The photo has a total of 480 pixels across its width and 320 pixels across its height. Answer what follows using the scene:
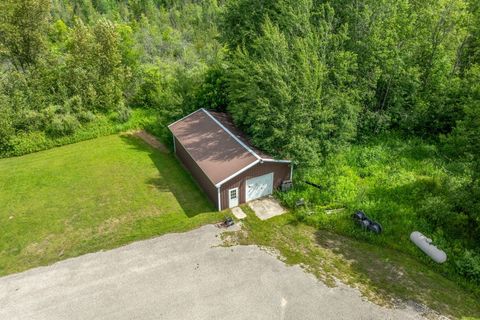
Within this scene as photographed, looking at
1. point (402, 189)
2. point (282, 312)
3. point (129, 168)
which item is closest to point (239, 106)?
point (129, 168)

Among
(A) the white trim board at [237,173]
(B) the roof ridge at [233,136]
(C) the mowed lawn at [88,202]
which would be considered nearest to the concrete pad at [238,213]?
(C) the mowed lawn at [88,202]

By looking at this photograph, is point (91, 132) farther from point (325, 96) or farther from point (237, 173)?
point (325, 96)

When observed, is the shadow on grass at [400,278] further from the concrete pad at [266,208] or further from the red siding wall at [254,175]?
the red siding wall at [254,175]

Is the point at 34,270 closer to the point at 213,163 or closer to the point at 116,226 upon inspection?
the point at 116,226

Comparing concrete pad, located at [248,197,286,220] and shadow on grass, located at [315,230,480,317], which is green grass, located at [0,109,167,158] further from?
shadow on grass, located at [315,230,480,317]

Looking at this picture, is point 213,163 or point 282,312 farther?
point 213,163

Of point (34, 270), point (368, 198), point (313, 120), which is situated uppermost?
point (313, 120)

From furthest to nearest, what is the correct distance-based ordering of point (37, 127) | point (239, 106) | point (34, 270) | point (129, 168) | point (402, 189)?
1. point (37, 127)
2. point (129, 168)
3. point (239, 106)
4. point (402, 189)
5. point (34, 270)
